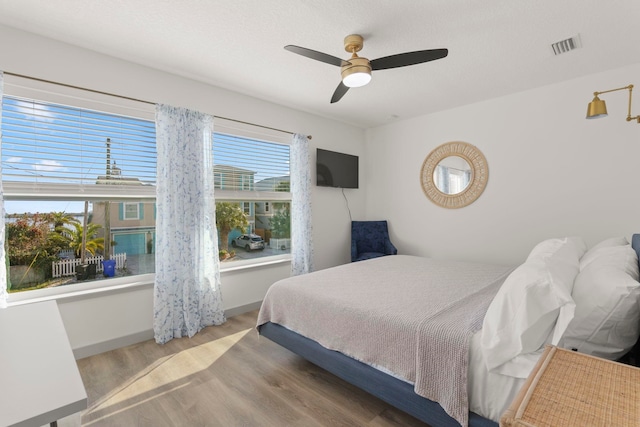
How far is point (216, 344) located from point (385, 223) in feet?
9.94

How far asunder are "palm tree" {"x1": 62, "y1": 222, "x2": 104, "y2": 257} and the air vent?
433 centimetres

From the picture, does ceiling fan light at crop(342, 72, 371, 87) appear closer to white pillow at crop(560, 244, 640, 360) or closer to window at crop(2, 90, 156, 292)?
white pillow at crop(560, 244, 640, 360)

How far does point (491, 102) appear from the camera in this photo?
3.69 metres

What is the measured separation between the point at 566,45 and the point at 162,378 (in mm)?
4218

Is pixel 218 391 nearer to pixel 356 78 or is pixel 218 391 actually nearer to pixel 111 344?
pixel 111 344

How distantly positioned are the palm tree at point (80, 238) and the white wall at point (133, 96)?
44 cm

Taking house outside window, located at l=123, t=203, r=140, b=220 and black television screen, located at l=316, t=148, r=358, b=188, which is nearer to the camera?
house outside window, located at l=123, t=203, r=140, b=220

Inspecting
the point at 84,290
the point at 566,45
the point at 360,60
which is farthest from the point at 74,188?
the point at 566,45

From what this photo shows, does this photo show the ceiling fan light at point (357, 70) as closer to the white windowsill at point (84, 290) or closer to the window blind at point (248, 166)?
the window blind at point (248, 166)

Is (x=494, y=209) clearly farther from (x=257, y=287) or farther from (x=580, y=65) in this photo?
(x=257, y=287)

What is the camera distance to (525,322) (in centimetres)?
129

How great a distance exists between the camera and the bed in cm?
128

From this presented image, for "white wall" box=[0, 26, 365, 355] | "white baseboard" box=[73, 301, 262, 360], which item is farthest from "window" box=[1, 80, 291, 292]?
"white baseboard" box=[73, 301, 262, 360]

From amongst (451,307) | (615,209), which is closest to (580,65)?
(615,209)
